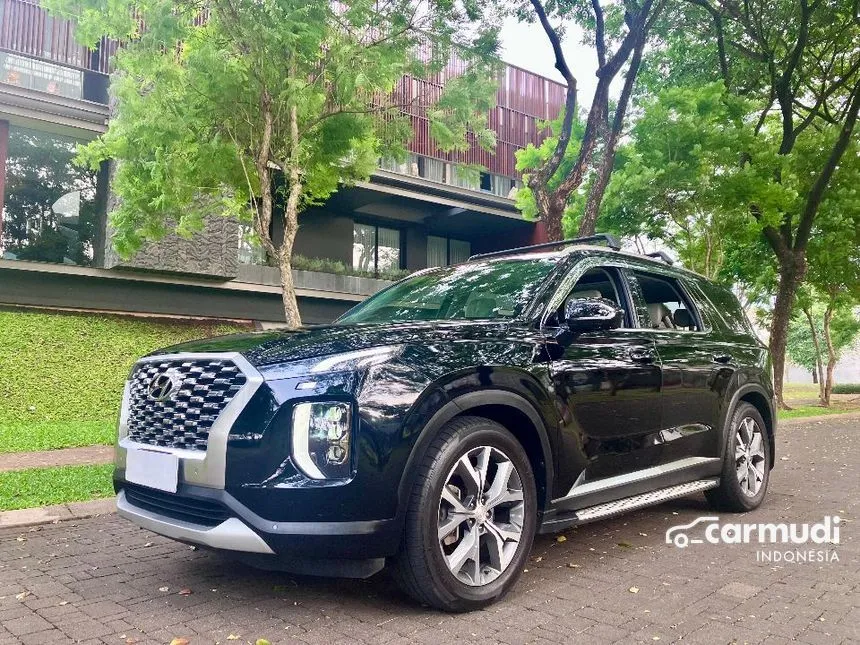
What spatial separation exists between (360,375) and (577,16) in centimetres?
1107

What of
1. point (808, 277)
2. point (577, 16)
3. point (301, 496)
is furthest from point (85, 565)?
point (808, 277)

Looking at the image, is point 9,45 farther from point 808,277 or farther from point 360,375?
point 808,277

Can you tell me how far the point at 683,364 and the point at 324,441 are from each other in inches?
109

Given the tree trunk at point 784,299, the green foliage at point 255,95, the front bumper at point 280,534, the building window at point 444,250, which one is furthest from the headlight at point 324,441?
the building window at point 444,250

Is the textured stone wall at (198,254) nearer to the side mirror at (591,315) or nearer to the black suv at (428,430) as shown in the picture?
the black suv at (428,430)

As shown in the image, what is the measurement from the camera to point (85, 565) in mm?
3973

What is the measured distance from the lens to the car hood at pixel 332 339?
2979mm

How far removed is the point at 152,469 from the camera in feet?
10.4

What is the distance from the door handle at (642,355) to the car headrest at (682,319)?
2.78 ft

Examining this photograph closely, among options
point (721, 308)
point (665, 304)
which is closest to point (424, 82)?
point (721, 308)

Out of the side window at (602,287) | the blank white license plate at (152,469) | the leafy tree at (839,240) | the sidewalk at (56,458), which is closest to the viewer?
the blank white license plate at (152,469)

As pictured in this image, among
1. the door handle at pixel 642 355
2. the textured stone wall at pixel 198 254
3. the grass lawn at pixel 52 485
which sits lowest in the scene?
the grass lawn at pixel 52 485

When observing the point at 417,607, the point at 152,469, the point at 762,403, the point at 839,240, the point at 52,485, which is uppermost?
the point at 839,240

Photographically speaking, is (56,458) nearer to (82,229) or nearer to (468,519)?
(468,519)
